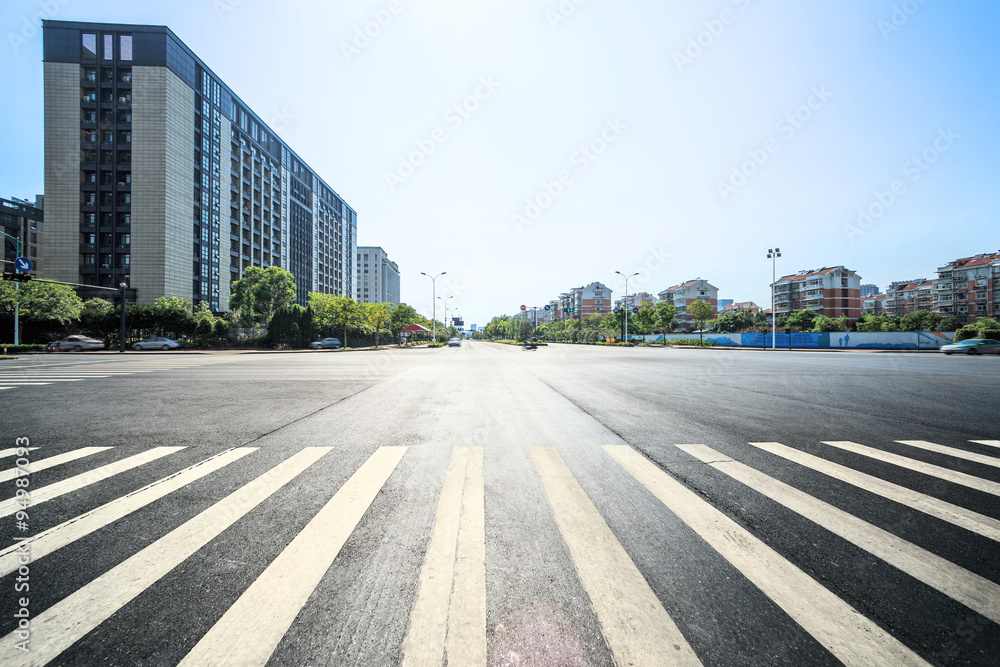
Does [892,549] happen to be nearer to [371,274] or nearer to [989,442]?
[989,442]

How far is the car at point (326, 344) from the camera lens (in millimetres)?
40812

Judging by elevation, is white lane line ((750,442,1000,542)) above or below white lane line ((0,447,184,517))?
below

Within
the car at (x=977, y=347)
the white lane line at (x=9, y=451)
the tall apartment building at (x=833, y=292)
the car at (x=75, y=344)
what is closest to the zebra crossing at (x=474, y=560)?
the white lane line at (x=9, y=451)

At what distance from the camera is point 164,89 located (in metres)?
43.4

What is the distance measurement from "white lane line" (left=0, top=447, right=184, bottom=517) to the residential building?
137097mm

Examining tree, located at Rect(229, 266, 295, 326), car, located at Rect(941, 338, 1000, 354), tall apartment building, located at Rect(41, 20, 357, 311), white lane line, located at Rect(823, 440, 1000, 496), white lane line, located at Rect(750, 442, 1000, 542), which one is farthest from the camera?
tall apartment building, located at Rect(41, 20, 357, 311)

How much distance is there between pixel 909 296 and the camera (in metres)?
106

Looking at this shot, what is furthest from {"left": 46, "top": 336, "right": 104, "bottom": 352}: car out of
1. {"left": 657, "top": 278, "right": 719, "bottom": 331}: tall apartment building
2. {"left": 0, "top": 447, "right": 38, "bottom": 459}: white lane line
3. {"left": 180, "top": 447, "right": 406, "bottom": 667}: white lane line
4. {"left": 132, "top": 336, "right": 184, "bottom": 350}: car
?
{"left": 657, "top": 278, "right": 719, "bottom": 331}: tall apartment building

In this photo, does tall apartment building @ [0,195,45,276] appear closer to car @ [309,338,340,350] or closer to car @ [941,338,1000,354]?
car @ [309,338,340,350]

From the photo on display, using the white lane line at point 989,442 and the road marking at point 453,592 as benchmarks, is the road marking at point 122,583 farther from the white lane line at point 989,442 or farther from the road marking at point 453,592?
the white lane line at point 989,442

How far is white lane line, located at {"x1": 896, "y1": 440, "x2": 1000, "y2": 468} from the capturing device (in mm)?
4383

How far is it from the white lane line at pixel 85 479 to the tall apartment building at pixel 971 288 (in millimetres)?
111122

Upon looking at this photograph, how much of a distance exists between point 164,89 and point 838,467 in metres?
62.9

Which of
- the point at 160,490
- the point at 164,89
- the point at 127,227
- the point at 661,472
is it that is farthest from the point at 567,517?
the point at 164,89
